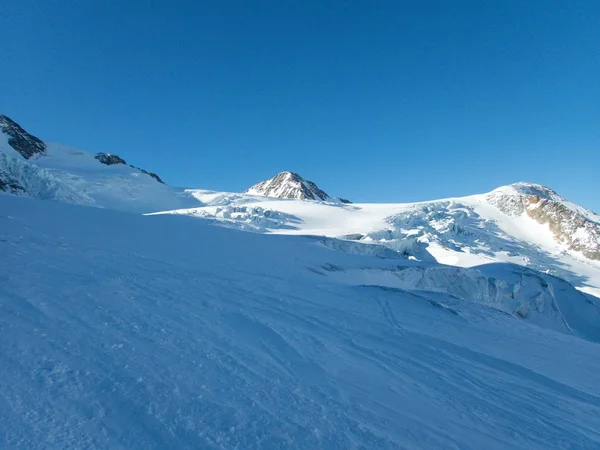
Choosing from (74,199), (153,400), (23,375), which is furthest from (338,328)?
(74,199)

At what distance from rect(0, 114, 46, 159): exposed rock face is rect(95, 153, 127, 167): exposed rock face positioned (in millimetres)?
8387

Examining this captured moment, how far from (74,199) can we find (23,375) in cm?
2697

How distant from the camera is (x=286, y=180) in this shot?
Answer: 84.6m

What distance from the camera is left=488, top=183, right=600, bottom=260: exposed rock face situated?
46.2m

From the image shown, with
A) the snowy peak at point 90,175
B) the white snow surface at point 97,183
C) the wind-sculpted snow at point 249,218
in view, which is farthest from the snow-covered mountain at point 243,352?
the snowy peak at point 90,175

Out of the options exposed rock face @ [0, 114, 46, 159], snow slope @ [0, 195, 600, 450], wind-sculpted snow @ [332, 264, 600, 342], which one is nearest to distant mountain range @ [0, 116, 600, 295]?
exposed rock face @ [0, 114, 46, 159]

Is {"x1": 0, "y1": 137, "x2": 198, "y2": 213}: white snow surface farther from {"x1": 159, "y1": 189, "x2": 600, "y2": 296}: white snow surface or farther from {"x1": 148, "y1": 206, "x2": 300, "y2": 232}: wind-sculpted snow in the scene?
{"x1": 148, "y1": 206, "x2": 300, "y2": 232}: wind-sculpted snow

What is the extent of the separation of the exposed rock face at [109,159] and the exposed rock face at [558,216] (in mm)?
66891

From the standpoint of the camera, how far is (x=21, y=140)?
→ 186 feet

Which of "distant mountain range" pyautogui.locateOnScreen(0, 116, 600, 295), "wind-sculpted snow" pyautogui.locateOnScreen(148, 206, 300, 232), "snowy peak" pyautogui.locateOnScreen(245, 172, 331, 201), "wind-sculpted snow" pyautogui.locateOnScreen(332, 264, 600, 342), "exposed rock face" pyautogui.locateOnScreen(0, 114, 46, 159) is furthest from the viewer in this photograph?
"snowy peak" pyautogui.locateOnScreen(245, 172, 331, 201)

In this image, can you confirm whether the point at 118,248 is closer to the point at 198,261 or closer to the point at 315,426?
the point at 198,261

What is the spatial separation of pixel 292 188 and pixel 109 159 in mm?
36589

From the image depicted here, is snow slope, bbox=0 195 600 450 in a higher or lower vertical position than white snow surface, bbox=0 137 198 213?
lower

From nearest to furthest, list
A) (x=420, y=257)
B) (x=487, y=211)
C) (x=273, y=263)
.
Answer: (x=273, y=263), (x=420, y=257), (x=487, y=211)
